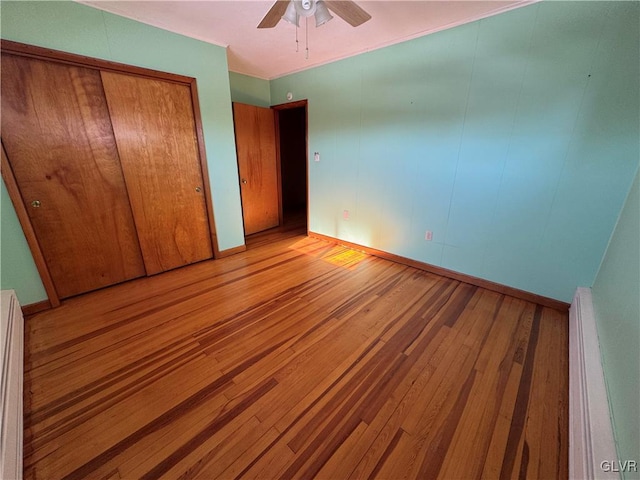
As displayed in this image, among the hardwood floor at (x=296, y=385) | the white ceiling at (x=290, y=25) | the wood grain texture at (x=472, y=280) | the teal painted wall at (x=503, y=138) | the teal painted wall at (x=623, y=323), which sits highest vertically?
the white ceiling at (x=290, y=25)

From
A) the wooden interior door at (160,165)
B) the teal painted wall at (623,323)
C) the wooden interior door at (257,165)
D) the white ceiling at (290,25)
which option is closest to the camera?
the teal painted wall at (623,323)

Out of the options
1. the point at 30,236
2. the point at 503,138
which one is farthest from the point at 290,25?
the point at 30,236

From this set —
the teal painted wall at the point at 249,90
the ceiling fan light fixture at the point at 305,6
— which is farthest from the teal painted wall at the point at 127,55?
the ceiling fan light fixture at the point at 305,6

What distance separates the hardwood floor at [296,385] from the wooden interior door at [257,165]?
203 centimetres

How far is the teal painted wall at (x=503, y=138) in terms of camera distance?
5.83ft

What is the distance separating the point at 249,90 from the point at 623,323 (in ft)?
15.0

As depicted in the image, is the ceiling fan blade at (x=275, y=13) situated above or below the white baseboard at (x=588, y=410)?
above

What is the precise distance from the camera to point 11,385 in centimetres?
128

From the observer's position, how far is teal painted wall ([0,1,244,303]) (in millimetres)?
1836

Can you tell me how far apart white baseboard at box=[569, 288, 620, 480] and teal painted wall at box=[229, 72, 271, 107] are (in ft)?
14.9

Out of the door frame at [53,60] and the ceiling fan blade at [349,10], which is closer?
the ceiling fan blade at [349,10]

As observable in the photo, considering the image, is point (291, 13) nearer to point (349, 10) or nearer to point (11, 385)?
point (349, 10)

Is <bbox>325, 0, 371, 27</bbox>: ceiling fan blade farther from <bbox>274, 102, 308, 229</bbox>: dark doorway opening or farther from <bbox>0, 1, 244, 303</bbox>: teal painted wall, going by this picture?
<bbox>274, 102, 308, 229</bbox>: dark doorway opening

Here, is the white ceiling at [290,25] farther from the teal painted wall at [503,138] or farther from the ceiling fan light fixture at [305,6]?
the ceiling fan light fixture at [305,6]
